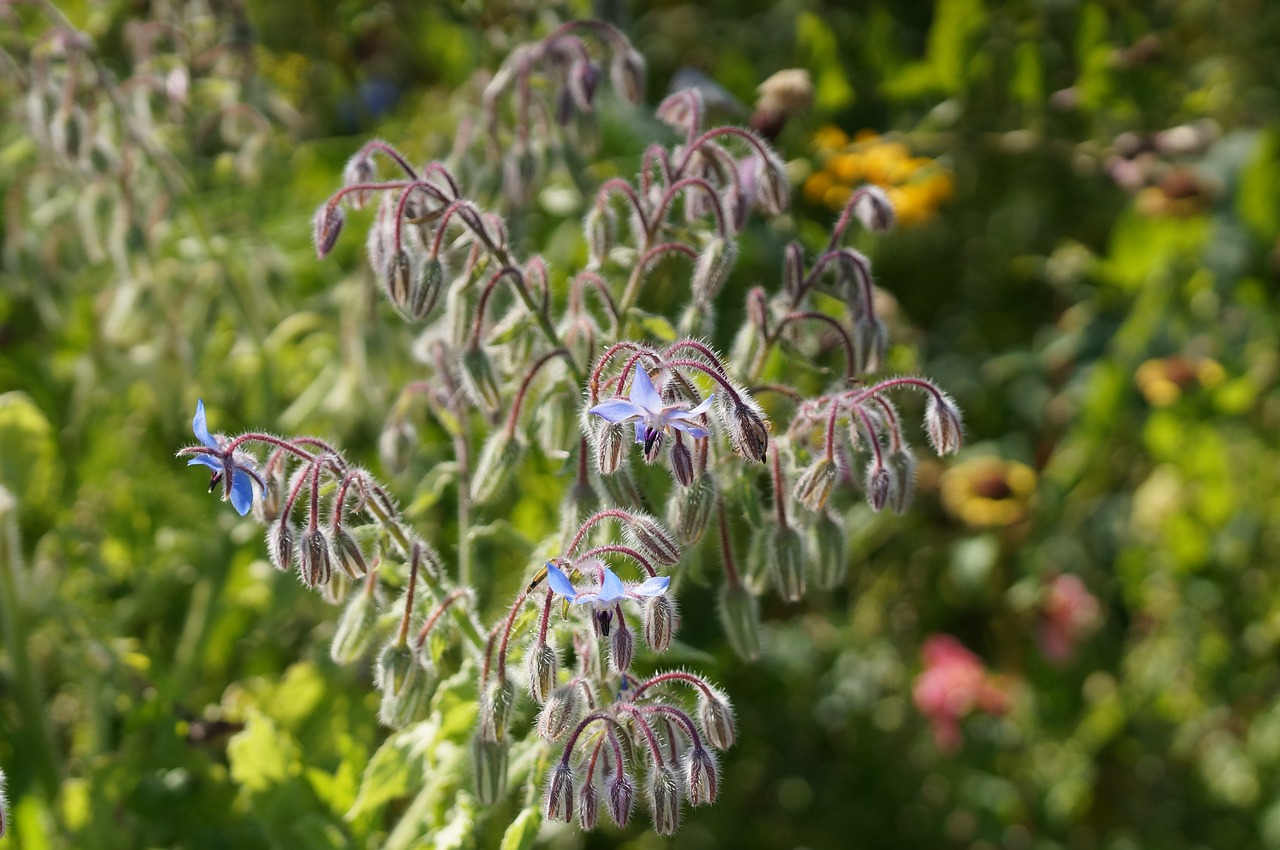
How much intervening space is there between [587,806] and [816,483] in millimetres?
430

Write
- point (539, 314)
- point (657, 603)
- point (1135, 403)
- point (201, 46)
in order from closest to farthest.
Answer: point (657, 603) < point (539, 314) < point (201, 46) < point (1135, 403)

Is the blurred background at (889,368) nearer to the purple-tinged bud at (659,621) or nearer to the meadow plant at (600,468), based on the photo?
the meadow plant at (600,468)

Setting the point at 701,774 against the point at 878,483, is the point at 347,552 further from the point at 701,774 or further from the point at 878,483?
the point at 878,483

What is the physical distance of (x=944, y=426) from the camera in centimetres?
134

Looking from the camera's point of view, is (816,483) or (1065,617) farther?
(1065,617)

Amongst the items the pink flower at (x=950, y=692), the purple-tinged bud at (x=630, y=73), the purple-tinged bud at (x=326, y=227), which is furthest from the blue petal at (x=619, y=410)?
the pink flower at (x=950, y=692)

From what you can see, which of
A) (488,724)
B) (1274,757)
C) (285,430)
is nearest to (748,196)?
(488,724)

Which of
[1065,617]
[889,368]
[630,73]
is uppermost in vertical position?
[630,73]

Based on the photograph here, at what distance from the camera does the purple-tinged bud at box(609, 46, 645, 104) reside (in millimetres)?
1794

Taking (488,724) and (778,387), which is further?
(778,387)

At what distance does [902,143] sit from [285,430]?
1527mm

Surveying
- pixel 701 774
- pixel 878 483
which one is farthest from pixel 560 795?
pixel 878 483

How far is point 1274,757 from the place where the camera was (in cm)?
269

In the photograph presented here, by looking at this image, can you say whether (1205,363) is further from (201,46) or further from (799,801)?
(201,46)
